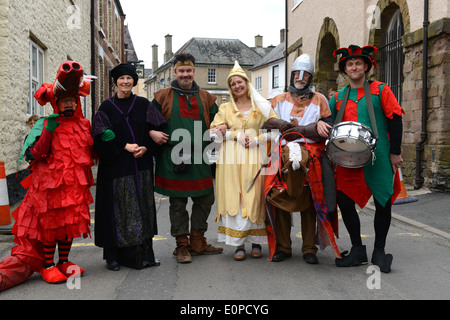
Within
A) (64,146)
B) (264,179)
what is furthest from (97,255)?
(264,179)

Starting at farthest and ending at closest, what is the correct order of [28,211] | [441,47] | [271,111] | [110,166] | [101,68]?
[101,68] → [441,47] → [271,111] → [110,166] → [28,211]

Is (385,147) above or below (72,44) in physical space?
below

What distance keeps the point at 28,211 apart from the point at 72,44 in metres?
10.3

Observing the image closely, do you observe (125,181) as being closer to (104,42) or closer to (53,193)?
(53,193)

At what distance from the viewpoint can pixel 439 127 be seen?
29.1 feet

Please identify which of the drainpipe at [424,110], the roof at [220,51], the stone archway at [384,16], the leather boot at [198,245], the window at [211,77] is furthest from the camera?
the roof at [220,51]

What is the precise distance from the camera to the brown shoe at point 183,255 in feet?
15.0

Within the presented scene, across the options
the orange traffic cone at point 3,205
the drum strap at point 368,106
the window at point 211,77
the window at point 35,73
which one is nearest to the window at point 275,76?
the window at point 211,77

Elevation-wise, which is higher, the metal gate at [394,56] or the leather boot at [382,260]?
the metal gate at [394,56]

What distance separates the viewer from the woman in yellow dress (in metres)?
4.60

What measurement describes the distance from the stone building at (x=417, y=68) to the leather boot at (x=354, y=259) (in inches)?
201

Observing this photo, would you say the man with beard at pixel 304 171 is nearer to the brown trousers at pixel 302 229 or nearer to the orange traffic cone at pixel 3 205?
the brown trousers at pixel 302 229
